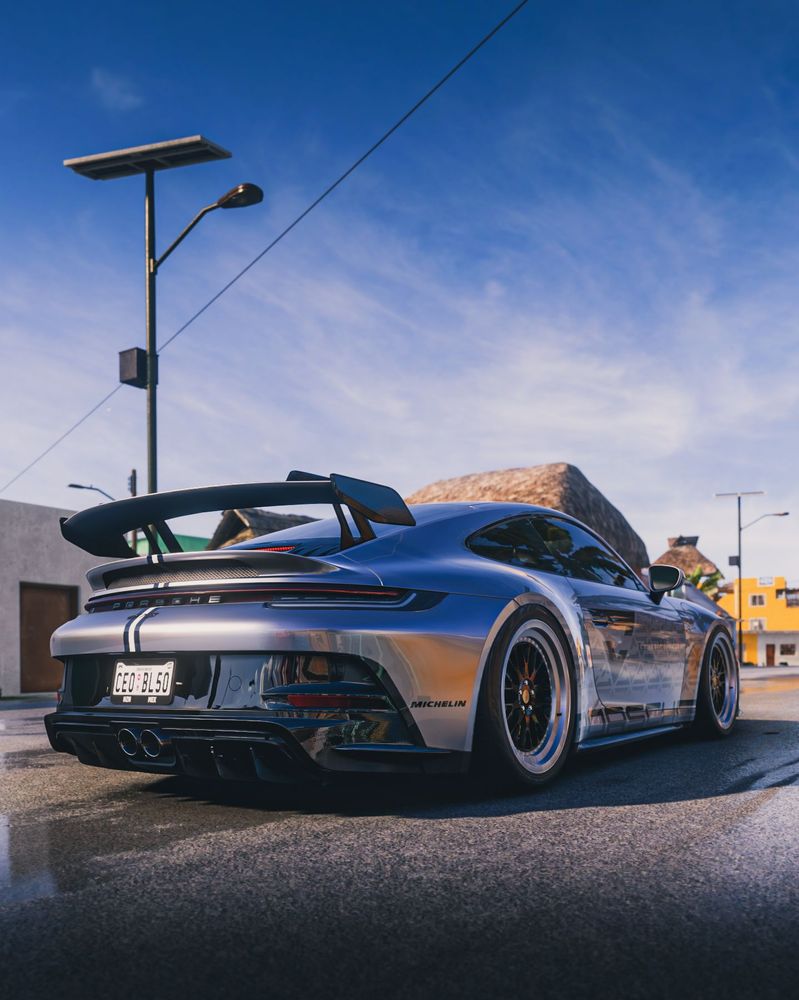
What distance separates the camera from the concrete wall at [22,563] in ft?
64.1

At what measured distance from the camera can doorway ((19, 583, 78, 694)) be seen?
65.4 ft

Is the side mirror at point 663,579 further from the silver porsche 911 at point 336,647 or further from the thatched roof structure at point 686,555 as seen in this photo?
the thatched roof structure at point 686,555

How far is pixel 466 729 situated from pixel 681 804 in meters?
0.89

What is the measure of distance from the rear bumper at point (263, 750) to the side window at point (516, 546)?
1.05 metres

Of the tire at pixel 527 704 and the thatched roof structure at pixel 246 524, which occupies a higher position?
the thatched roof structure at pixel 246 524

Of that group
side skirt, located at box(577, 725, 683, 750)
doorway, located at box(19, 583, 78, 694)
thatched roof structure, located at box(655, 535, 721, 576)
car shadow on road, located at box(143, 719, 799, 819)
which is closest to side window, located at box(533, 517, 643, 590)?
side skirt, located at box(577, 725, 683, 750)

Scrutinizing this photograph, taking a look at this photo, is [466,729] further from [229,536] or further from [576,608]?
[229,536]

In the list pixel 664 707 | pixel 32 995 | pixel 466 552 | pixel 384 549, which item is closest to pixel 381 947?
pixel 32 995

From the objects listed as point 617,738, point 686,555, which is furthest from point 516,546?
point 686,555

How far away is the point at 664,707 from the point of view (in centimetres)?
552

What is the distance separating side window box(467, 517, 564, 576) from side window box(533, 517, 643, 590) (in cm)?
8

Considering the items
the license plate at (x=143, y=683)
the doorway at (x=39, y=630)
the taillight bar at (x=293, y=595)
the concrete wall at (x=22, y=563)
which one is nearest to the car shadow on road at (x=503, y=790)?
the license plate at (x=143, y=683)

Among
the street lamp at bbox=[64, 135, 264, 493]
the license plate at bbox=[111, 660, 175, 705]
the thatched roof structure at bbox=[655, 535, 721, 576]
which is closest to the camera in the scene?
the license plate at bbox=[111, 660, 175, 705]

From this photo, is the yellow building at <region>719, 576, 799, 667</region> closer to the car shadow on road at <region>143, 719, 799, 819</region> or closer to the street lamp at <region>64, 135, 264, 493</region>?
the street lamp at <region>64, 135, 264, 493</region>
